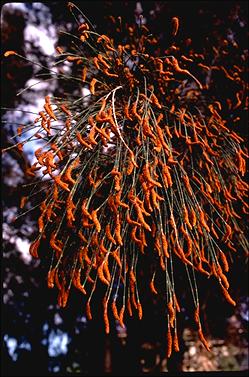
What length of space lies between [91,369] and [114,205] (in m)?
2.11

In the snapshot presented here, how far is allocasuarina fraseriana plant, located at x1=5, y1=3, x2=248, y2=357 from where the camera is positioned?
0.95 meters

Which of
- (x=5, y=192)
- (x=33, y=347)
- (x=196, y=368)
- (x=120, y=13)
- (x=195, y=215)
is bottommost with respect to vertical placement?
(x=196, y=368)

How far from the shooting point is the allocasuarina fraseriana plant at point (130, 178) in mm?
951

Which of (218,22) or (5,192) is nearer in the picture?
(218,22)

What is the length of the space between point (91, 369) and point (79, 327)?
270 mm

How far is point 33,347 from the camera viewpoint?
8.73 ft

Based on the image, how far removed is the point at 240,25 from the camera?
2.09 metres

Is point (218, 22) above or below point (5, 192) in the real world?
above

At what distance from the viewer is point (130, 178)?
1.16m

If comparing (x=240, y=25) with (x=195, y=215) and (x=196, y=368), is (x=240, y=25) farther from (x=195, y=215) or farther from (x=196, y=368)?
(x=196, y=368)

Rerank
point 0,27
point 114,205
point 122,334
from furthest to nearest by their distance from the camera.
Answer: point 122,334, point 0,27, point 114,205

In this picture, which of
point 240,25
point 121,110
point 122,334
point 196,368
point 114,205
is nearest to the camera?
point 114,205

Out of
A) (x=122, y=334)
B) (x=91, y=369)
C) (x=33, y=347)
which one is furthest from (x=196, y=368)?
(x=33, y=347)

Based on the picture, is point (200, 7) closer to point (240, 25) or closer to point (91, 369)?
point (240, 25)
